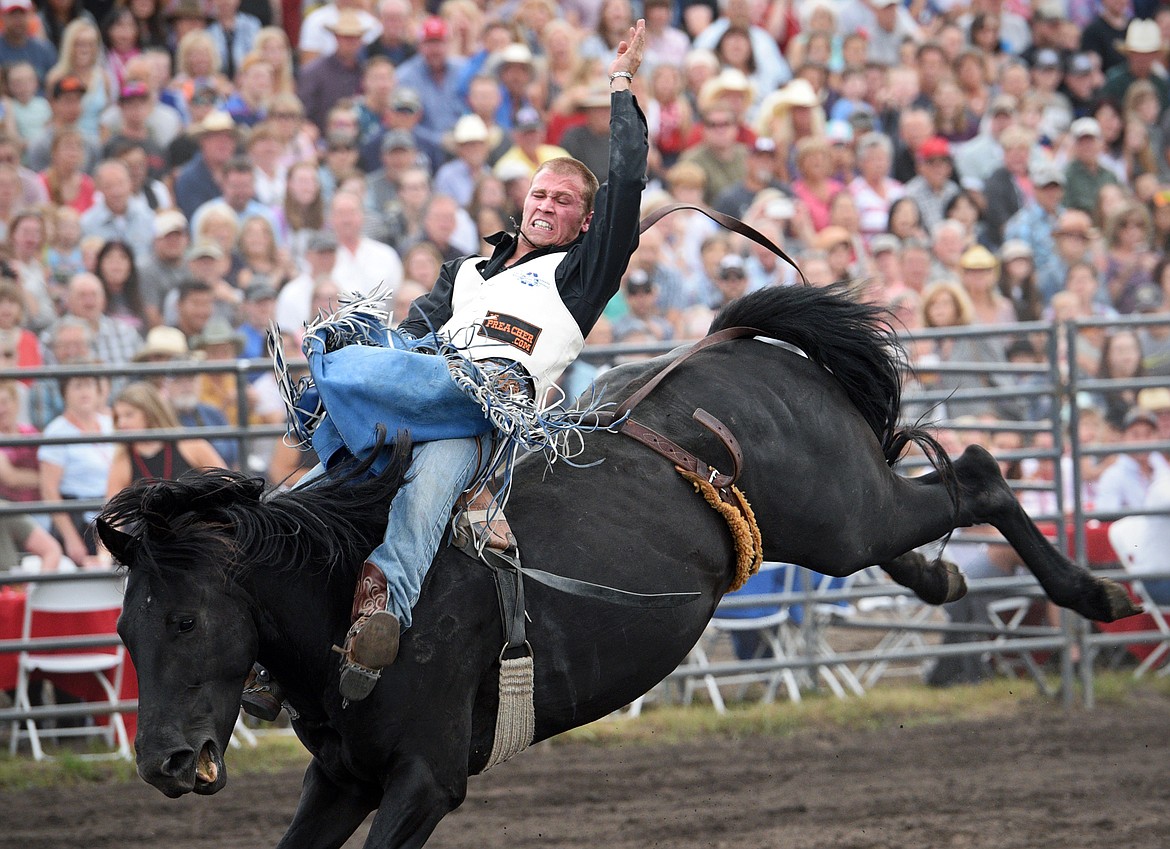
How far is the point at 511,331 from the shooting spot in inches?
171

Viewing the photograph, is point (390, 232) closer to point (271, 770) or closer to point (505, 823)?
point (271, 770)

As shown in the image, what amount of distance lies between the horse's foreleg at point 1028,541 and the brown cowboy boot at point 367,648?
2.16 meters

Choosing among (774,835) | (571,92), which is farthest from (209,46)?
(774,835)

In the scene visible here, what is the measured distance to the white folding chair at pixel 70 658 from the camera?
723cm

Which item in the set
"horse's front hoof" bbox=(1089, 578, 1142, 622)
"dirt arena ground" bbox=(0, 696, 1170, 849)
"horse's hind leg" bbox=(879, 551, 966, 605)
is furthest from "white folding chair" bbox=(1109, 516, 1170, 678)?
"horse's hind leg" bbox=(879, 551, 966, 605)

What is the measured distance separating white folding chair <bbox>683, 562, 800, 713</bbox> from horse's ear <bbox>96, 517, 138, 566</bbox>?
182 inches

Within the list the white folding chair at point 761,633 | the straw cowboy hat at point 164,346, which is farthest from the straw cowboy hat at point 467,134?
the white folding chair at point 761,633

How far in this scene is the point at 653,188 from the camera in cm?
1142

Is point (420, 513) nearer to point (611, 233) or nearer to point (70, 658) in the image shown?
point (611, 233)

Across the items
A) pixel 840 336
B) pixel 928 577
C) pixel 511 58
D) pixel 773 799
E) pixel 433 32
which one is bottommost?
pixel 773 799

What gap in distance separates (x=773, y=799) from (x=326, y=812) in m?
2.97

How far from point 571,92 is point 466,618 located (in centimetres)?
816

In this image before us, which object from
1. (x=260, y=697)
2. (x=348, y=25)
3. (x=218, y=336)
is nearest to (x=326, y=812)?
(x=260, y=697)

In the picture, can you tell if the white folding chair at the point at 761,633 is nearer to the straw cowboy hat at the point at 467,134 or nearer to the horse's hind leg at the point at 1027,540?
the horse's hind leg at the point at 1027,540
